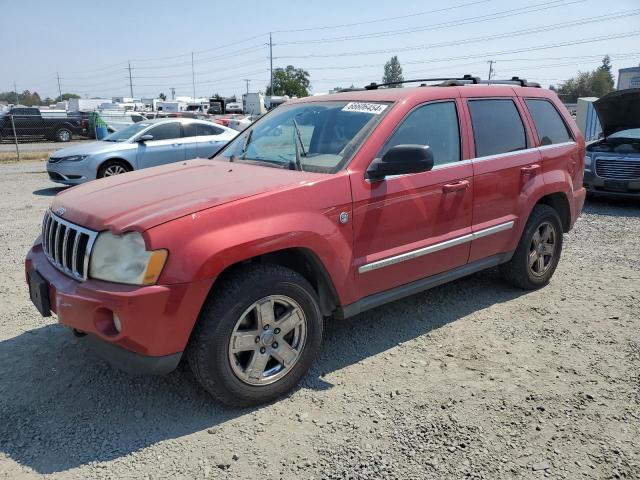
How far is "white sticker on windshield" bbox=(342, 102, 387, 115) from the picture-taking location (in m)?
3.74

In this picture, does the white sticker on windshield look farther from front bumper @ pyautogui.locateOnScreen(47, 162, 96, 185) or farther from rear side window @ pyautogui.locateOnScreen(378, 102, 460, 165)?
front bumper @ pyautogui.locateOnScreen(47, 162, 96, 185)

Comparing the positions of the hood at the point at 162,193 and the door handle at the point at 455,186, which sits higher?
the hood at the point at 162,193

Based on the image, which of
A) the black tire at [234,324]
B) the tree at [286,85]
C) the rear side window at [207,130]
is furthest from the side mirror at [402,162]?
the tree at [286,85]

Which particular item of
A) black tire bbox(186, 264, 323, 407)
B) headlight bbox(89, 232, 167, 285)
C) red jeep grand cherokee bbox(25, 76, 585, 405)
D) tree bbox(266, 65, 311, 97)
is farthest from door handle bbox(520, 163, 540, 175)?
tree bbox(266, 65, 311, 97)

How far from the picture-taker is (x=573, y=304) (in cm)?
472

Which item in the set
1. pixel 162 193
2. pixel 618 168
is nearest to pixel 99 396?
pixel 162 193

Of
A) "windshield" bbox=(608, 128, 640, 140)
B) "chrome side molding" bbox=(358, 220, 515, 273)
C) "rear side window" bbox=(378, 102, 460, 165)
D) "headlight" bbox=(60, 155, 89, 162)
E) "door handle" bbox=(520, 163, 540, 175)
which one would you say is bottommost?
"headlight" bbox=(60, 155, 89, 162)

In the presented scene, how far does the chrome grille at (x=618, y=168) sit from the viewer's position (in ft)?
29.4

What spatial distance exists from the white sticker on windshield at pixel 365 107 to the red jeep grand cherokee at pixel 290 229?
15 millimetres

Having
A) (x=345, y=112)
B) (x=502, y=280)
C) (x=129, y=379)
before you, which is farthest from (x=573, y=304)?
(x=129, y=379)

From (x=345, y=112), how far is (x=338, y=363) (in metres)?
1.83

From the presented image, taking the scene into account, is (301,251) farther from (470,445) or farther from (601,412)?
(601,412)

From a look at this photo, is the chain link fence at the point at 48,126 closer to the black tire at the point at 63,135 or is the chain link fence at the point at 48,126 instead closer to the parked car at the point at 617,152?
the black tire at the point at 63,135

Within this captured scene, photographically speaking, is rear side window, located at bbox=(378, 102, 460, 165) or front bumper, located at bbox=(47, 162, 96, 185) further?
front bumper, located at bbox=(47, 162, 96, 185)
